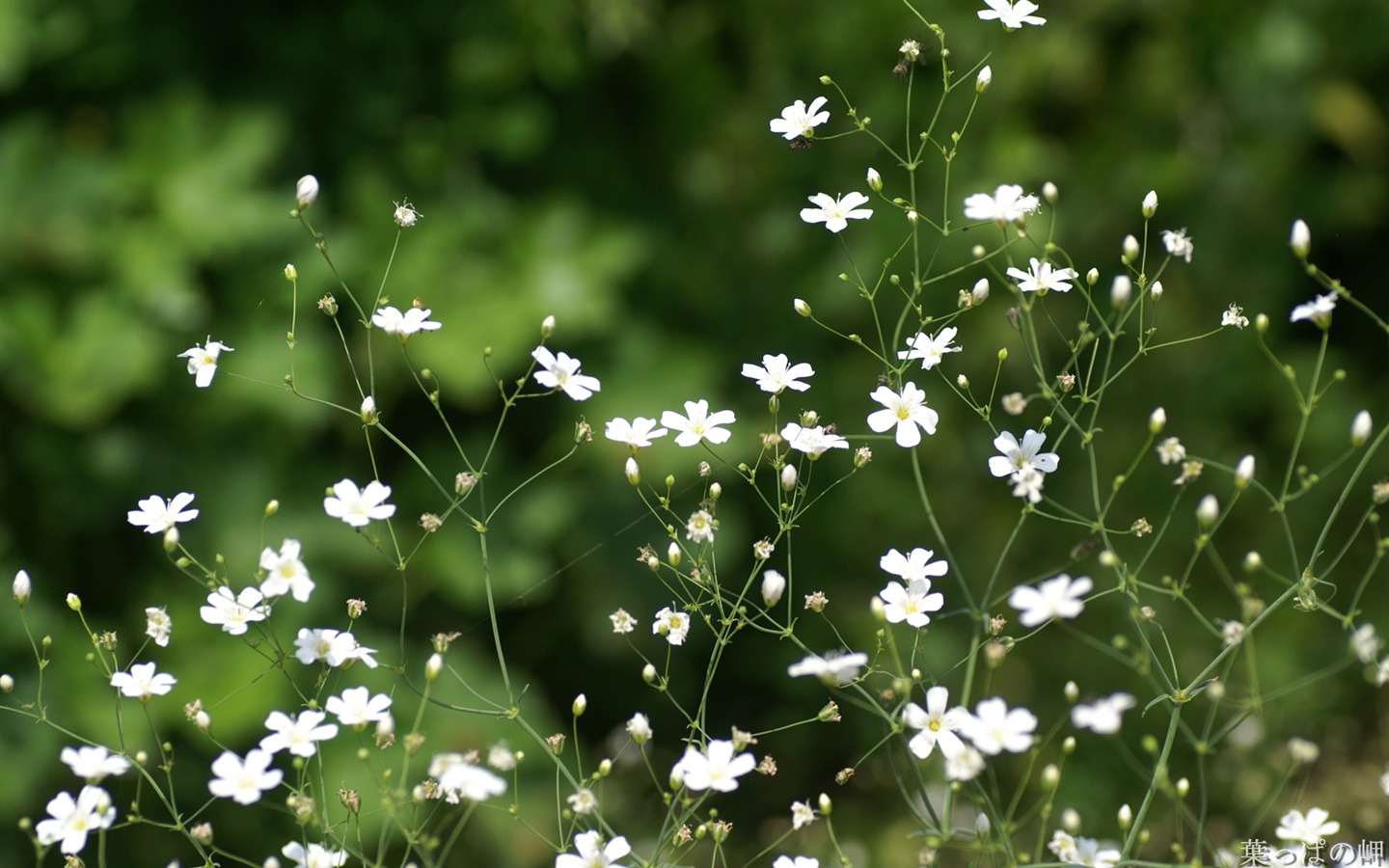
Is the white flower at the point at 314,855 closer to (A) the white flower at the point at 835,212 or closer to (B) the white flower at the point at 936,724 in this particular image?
(B) the white flower at the point at 936,724

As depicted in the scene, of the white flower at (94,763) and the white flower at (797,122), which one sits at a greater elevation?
the white flower at (797,122)

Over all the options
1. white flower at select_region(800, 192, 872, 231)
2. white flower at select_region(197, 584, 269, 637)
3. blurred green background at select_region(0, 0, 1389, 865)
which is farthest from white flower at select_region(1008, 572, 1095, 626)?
blurred green background at select_region(0, 0, 1389, 865)

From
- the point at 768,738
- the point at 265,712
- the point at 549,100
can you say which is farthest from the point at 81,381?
the point at 768,738

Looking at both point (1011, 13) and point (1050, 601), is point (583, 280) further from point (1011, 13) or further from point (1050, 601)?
point (1050, 601)

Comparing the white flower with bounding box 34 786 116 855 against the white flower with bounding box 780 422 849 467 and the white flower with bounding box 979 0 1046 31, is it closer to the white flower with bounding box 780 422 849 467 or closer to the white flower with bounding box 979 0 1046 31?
the white flower with bounding box 780 422 849 467

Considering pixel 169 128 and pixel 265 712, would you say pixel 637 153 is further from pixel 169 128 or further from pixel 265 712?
pixel 265 712

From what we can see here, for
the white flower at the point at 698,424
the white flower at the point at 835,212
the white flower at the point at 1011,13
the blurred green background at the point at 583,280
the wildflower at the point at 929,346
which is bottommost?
the blurred green background at the point at 583,280

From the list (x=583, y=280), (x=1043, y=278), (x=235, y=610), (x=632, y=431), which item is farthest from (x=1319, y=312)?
(x=583, y=280)

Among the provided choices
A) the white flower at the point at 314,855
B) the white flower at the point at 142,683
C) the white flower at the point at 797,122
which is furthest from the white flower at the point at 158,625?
the white flower at the point at 797,122
